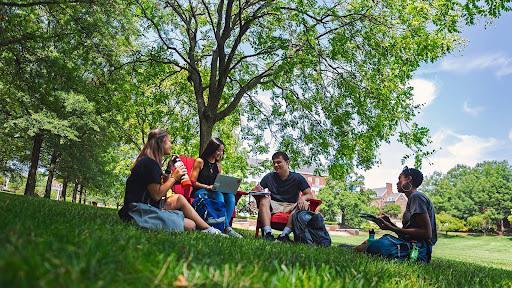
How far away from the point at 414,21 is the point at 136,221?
26.9 ft

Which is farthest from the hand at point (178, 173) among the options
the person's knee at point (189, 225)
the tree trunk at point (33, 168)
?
the tree trunk at point (33, 168)

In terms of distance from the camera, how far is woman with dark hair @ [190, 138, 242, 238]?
20.1ft

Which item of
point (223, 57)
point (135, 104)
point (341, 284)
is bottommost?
point (341, 284)

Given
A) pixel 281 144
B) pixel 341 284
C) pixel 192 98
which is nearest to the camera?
pixel 341 284

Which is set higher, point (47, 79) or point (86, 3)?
point (86, 3)

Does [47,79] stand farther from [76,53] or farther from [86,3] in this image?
[86,3]

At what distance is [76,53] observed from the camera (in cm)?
1098

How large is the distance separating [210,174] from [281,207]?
4.61 feet

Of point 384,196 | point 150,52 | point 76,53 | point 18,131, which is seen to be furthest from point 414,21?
point 384,196

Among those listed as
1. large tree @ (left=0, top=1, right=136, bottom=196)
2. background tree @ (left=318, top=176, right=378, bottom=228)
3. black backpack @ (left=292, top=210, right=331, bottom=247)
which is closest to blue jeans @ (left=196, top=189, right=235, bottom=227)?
black backpack @ (left=292, top=210, right=331, bottom=247)

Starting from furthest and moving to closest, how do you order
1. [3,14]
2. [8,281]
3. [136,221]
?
[3,14], [136,221], [8,281]

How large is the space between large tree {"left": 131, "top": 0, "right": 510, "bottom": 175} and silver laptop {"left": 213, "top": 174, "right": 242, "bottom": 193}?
4813mm

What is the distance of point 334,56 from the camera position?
1037cm

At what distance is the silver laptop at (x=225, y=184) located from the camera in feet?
19.8
